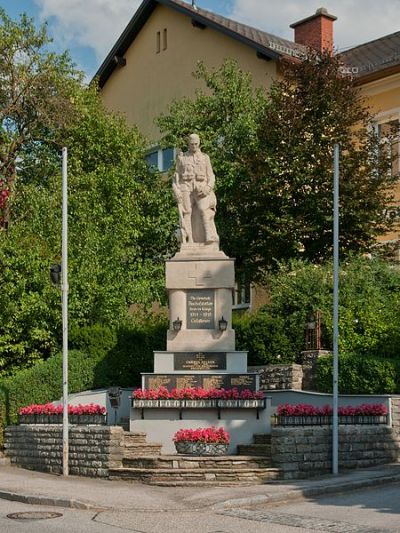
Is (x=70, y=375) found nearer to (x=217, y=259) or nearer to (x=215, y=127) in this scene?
(x=217, y=259)

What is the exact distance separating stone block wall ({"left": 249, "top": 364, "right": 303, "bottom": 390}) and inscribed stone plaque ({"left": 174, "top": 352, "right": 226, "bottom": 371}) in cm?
334

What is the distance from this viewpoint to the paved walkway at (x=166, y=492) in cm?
1438

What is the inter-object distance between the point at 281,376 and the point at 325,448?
6.01m

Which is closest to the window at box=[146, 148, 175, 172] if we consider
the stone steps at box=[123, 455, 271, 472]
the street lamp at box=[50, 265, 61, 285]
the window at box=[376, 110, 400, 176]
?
the window at box=[376, 110, 400, 176]

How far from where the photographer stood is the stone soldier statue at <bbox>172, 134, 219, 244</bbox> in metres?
21.6

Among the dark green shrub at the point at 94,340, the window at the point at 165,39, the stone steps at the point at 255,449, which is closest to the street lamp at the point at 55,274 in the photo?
the stone steps at the point at 255,449

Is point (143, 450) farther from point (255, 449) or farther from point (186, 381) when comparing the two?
point (255, 449)

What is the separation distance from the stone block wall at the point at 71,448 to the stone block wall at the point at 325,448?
2.98 meters

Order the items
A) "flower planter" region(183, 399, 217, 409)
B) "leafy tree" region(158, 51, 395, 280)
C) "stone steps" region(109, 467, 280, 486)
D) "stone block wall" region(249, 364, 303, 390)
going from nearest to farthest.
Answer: "stone steps" region(109, 467, 280, 486), "flower planter" region(183, 399, 217, 409), "stone block wall" region(249, 364, 303, 390), "leafy tree" region(158, 51, 395, 280)

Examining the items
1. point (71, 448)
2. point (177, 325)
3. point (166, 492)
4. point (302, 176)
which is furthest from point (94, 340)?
point (166, 492)

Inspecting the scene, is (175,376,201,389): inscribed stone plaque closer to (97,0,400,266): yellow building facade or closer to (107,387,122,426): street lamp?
(107,387,122,426): street lamp

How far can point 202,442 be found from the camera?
17.7 m

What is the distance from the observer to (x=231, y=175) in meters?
31.3

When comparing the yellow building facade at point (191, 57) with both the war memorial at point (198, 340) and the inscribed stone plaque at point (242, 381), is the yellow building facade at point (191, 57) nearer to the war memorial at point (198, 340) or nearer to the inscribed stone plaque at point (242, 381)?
the war memorial at point (198, 340)
